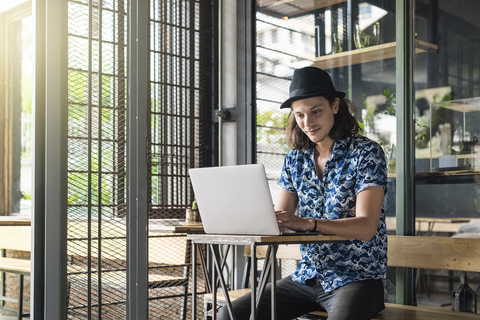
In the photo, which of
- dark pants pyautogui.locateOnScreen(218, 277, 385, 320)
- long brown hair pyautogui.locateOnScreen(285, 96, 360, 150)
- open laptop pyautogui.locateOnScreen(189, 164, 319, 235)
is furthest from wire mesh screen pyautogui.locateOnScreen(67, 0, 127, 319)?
long brown hair pyautogui.locateOnScreen(285, 96, 360, 150)

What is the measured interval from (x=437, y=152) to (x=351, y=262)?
987 millimetres

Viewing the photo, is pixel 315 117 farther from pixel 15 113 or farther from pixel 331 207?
pixel 15 113

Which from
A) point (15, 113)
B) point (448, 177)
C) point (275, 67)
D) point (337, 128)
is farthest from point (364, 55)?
point (15, 113)

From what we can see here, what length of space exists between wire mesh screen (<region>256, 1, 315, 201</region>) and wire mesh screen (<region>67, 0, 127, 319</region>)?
1.54 metres

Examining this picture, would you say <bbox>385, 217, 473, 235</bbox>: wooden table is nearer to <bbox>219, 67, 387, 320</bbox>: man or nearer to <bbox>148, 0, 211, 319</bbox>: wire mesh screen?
<bbox>219, 67, 387, 320</bbox>: man

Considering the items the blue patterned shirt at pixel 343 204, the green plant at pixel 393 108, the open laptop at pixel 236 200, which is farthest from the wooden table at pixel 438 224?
the open laptop at pixel 236 200

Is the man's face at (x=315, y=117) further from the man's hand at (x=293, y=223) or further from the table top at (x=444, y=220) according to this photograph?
the table top at (x=444, y=220)

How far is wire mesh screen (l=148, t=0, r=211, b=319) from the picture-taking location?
3.58 m

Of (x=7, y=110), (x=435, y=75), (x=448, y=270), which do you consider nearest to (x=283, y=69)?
(x=435, y=75)

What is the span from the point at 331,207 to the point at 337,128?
0.35 m

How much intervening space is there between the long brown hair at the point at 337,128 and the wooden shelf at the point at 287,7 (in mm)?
1176

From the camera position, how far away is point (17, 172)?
17.8ft

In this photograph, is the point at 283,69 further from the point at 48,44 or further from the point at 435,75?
the point at 48,44

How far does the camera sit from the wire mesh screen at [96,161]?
6.86 ft
